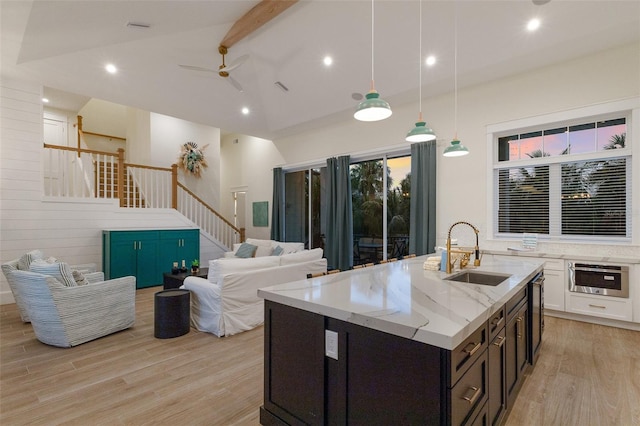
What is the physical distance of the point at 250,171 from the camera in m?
9.55

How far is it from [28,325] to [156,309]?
2.03 meters

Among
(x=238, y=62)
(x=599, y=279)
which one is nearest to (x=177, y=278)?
(x=238, y=62)

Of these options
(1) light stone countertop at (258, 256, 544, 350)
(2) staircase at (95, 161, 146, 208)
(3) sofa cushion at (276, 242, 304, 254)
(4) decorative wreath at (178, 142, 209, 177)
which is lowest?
(3) sofa cushion at (276, 242, 304, 254)

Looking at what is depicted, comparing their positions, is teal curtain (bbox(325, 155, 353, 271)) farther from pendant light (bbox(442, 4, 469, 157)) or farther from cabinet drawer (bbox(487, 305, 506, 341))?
cabinet drawer (bbox(487, 305, 506, 341))

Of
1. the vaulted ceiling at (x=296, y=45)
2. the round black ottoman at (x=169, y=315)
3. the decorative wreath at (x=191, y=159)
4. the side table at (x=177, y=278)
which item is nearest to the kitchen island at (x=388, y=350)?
the round black ottoman at (x=169, y=315)

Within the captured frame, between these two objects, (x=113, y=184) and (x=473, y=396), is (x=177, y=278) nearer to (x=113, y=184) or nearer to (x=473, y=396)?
(x=113, y=184)

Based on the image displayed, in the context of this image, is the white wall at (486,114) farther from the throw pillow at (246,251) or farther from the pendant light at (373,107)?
the pendant light at (373,107)

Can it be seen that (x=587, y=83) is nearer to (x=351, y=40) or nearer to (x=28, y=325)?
(x=351, y=40)

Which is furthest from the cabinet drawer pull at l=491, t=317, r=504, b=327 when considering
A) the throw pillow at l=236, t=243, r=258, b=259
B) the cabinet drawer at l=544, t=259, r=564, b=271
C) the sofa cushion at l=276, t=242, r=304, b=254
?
the throw pillow at l=236, t=243, r=258, b=259

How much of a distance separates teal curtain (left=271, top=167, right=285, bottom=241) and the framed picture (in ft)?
1.61

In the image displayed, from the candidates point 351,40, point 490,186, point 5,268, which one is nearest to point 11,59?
point 5,268

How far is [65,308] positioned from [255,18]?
426cm

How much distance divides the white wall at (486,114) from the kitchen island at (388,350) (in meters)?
3.12

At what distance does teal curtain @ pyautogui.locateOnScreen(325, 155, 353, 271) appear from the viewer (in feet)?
22.9
